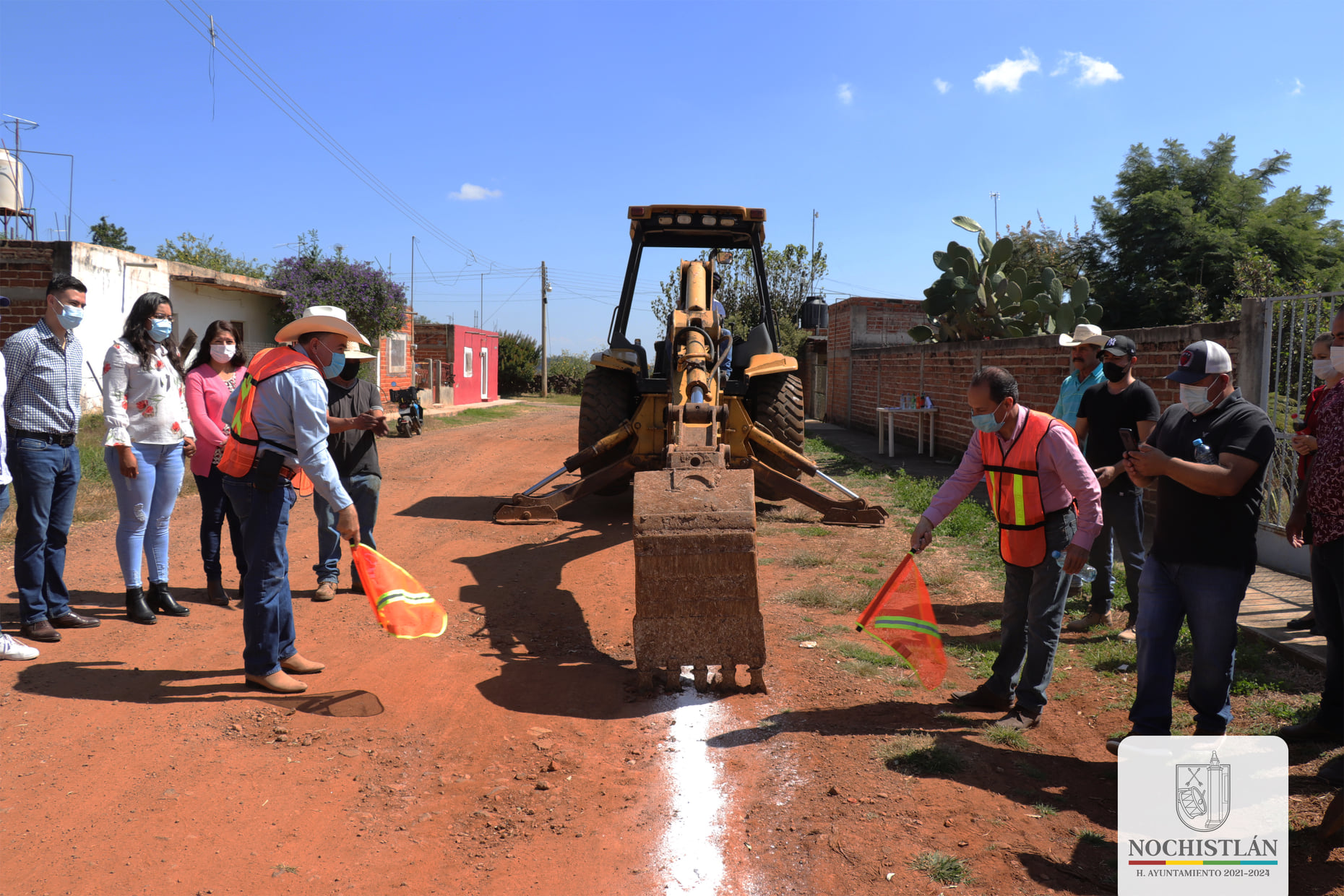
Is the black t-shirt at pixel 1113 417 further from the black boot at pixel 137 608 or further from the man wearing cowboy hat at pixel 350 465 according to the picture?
the black boot at pixel 137 608

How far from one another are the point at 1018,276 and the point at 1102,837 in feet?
42.2

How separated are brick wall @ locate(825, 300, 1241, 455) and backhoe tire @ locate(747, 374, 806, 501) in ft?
10.3

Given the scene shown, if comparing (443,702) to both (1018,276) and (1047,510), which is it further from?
(1018,276)

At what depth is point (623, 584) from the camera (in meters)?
6.57

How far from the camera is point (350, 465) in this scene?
20.0 feet

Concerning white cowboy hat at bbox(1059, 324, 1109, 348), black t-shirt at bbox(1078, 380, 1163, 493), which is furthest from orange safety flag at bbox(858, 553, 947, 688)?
white cowboy hat at bbox(1059, 324, 1109, 348)

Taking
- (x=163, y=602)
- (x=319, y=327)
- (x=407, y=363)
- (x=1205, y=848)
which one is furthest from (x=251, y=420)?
(x=407, y=363)

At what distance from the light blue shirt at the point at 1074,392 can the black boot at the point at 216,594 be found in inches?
222

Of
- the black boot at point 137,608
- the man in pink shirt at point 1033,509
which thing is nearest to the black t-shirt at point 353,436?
the black boot at point 137,608

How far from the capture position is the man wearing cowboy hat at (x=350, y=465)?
19.6 feet

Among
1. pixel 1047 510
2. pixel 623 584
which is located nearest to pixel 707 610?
pixel 1047 510

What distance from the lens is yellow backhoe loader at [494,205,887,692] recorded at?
439 centimetres

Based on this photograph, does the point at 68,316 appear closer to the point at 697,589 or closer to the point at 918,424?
the point at 697,589

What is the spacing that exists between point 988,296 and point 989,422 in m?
11.3
